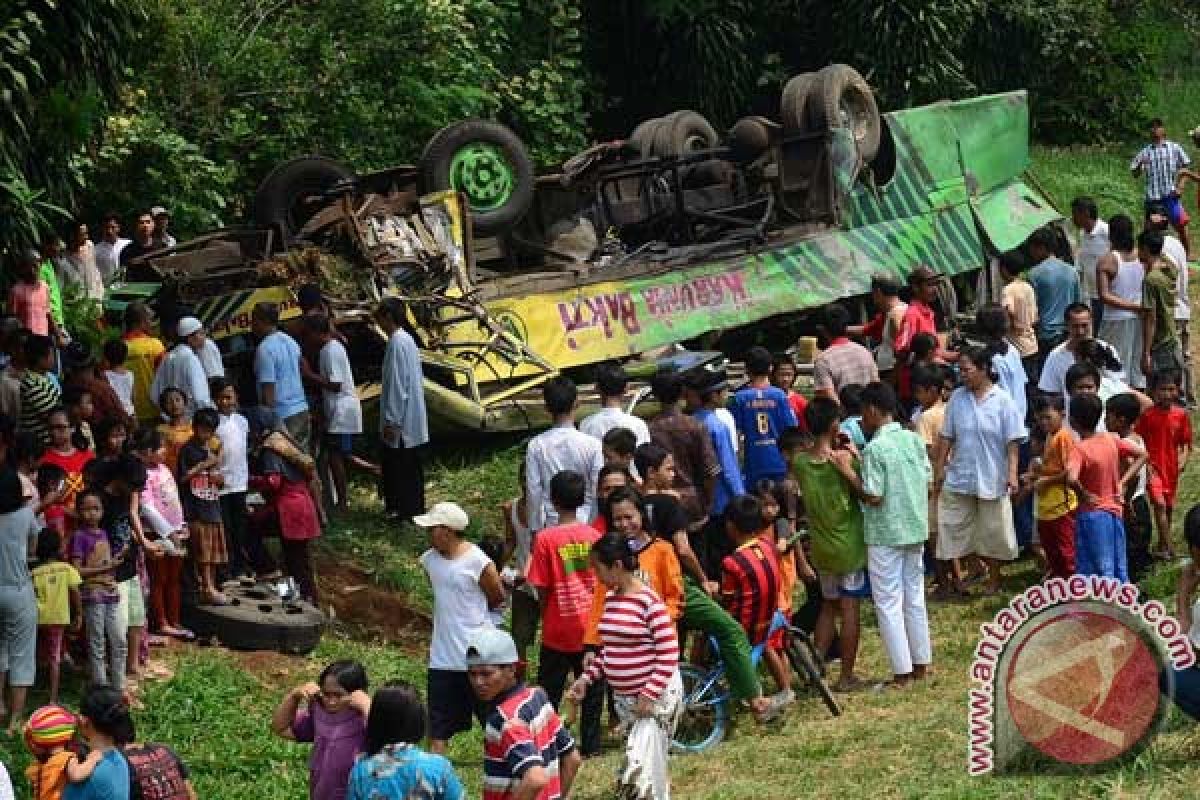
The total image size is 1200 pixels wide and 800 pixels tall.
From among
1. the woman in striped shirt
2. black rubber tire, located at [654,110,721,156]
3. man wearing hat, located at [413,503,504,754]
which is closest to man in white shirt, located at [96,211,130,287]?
black rubber tire, located at [654,110,721,156]

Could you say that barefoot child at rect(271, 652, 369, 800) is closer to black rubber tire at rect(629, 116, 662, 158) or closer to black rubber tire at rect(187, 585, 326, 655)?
black rubber tire at rect(187, 585, 326, 655)

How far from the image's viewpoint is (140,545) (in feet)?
39.9

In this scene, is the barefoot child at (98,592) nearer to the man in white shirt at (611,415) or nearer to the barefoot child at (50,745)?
the man in white shirt at (611,415)

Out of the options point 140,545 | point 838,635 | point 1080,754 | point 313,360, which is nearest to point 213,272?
point 313,360

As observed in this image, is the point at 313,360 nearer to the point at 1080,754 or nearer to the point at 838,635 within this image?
the point at 838,635

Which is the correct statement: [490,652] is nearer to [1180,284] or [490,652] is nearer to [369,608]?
[369,608]

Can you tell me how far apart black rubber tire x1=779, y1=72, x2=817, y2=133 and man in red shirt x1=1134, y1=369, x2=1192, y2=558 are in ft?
20.8

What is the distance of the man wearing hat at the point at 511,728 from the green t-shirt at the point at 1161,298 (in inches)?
369

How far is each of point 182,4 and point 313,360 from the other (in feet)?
20.6

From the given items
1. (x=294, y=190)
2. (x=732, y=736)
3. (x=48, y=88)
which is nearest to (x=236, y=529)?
(x=48, y=88)

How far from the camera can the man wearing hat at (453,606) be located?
10.2m

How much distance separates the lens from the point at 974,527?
44.5 feet

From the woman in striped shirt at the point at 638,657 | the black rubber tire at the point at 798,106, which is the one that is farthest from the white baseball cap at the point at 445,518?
the black rubber tire at the point at 798,106

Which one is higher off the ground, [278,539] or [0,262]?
[0,262]
